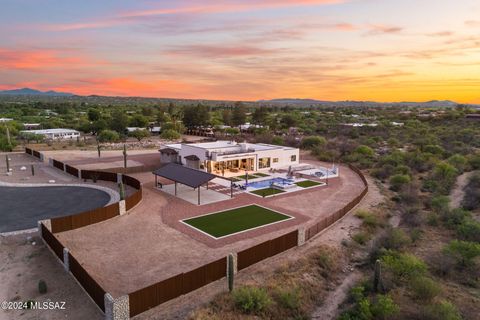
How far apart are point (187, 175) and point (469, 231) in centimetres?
2248

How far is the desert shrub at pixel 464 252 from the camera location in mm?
20141

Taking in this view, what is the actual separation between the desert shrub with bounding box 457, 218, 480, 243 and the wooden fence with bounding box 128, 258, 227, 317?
17.1 meters

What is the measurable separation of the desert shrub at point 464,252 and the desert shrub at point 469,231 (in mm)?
3293

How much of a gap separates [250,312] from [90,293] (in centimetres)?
719

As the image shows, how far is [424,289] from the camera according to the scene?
16.8 metres

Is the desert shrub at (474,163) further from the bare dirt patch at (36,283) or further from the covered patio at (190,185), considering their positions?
the bare dirt patch at (36,283)

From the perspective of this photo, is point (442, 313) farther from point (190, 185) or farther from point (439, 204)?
point (190, 185)

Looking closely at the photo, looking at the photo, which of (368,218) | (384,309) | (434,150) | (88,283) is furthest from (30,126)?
(384,309)

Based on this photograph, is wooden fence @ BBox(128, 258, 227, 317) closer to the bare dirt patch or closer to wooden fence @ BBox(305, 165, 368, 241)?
the bare dirt patch

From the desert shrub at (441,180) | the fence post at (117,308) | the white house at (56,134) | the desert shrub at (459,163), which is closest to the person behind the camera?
the fence post at (117,308)

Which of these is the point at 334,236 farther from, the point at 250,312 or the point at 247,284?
the point at 250,312

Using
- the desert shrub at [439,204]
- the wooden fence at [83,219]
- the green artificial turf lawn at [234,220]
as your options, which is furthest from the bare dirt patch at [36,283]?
the desert shrub at [439,204]

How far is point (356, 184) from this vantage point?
1555 inches

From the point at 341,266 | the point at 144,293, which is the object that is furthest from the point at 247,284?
the point at 341,266
